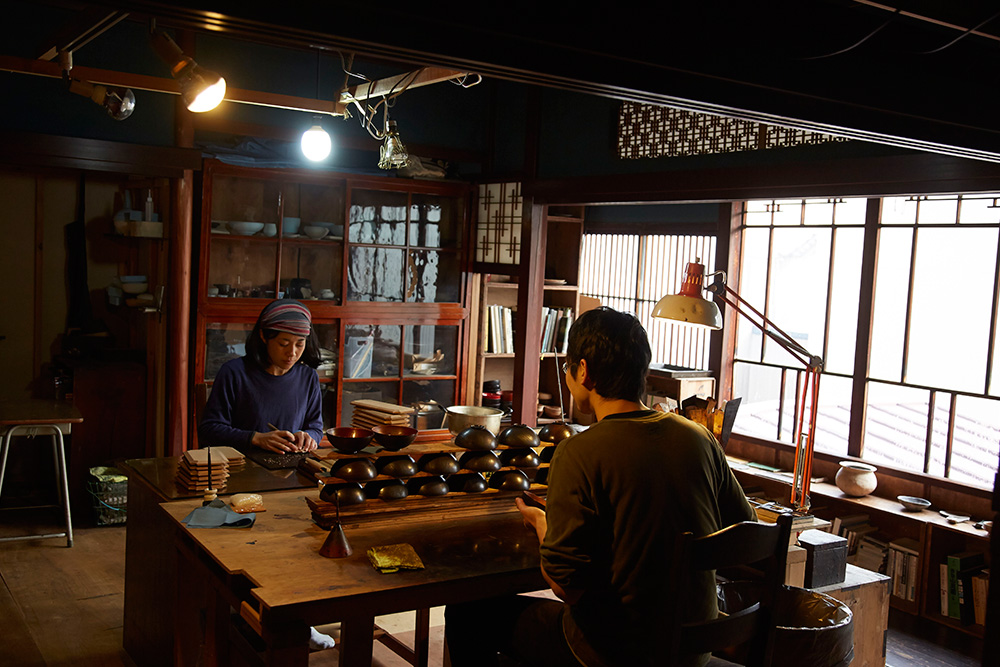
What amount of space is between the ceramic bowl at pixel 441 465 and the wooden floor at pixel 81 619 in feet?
3.70

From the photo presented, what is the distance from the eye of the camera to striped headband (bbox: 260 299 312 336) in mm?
3699

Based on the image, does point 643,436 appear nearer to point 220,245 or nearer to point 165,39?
point 165,39

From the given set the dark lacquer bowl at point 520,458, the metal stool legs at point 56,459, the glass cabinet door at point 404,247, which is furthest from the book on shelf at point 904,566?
the metal stool legs at point 56,459

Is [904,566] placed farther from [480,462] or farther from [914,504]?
[480,462]

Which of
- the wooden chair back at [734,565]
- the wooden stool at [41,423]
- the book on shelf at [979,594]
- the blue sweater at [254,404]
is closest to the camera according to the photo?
the wooden chair back at [734,565]

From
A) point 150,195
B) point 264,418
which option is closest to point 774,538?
point 264,418

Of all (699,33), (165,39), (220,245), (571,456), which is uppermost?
(165,39)

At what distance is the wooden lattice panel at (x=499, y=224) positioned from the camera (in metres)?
6.18

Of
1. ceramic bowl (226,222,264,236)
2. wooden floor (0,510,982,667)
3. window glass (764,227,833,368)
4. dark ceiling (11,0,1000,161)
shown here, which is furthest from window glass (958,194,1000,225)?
ceramic bowl (226,222,264,236)

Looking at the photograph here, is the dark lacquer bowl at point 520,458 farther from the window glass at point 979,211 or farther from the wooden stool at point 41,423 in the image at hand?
the window glass at point 979,211

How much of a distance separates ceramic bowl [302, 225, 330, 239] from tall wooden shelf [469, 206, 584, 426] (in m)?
1.34

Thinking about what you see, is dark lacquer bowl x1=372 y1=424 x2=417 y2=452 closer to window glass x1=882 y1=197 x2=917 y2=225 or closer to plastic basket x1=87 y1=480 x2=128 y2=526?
plastic basket x1=87 y1=480 x2=128 y2=526

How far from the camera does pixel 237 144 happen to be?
5.60 m

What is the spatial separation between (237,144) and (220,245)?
674 millimetres
